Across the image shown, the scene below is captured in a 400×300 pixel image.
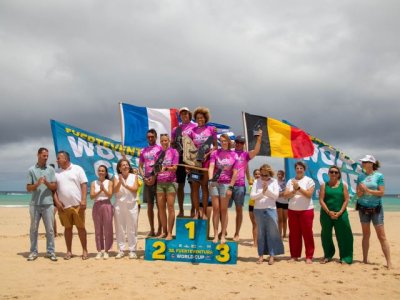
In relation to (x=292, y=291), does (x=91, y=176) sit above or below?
above

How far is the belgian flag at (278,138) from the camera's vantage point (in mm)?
8930

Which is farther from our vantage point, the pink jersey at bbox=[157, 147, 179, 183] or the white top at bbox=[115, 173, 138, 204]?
the white top at bbox=[115, 173, 138, 204]

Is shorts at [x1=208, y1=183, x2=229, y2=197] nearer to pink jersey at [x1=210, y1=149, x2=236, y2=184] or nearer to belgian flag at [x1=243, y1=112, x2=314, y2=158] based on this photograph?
pink jersey at [x1=210, y1=149, x2=236, y2=184]

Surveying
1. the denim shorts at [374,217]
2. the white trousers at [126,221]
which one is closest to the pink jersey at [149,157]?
the white trousers at [126,221]

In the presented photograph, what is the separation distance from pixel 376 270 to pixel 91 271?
456 centimetres

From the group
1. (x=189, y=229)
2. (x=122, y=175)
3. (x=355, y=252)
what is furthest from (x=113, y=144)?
(x=355, y=252)

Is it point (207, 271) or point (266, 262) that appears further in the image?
point (266, 262)

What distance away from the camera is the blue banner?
33.7 feet

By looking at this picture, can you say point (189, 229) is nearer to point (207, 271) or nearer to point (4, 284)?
point (207, 271)

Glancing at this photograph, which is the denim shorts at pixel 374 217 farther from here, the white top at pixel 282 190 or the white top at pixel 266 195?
the white top at pixel 282 190

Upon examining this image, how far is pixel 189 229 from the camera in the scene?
696 cm

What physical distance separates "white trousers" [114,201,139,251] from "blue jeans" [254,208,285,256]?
219cm

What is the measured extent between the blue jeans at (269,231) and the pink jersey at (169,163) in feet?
5.33

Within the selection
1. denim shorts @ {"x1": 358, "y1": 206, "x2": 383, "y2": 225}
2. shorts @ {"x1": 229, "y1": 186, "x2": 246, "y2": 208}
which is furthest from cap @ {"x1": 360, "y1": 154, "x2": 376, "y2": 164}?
shorts @ {"x1": 229, "y1": 186, "x2": 246, "y2": 208}
